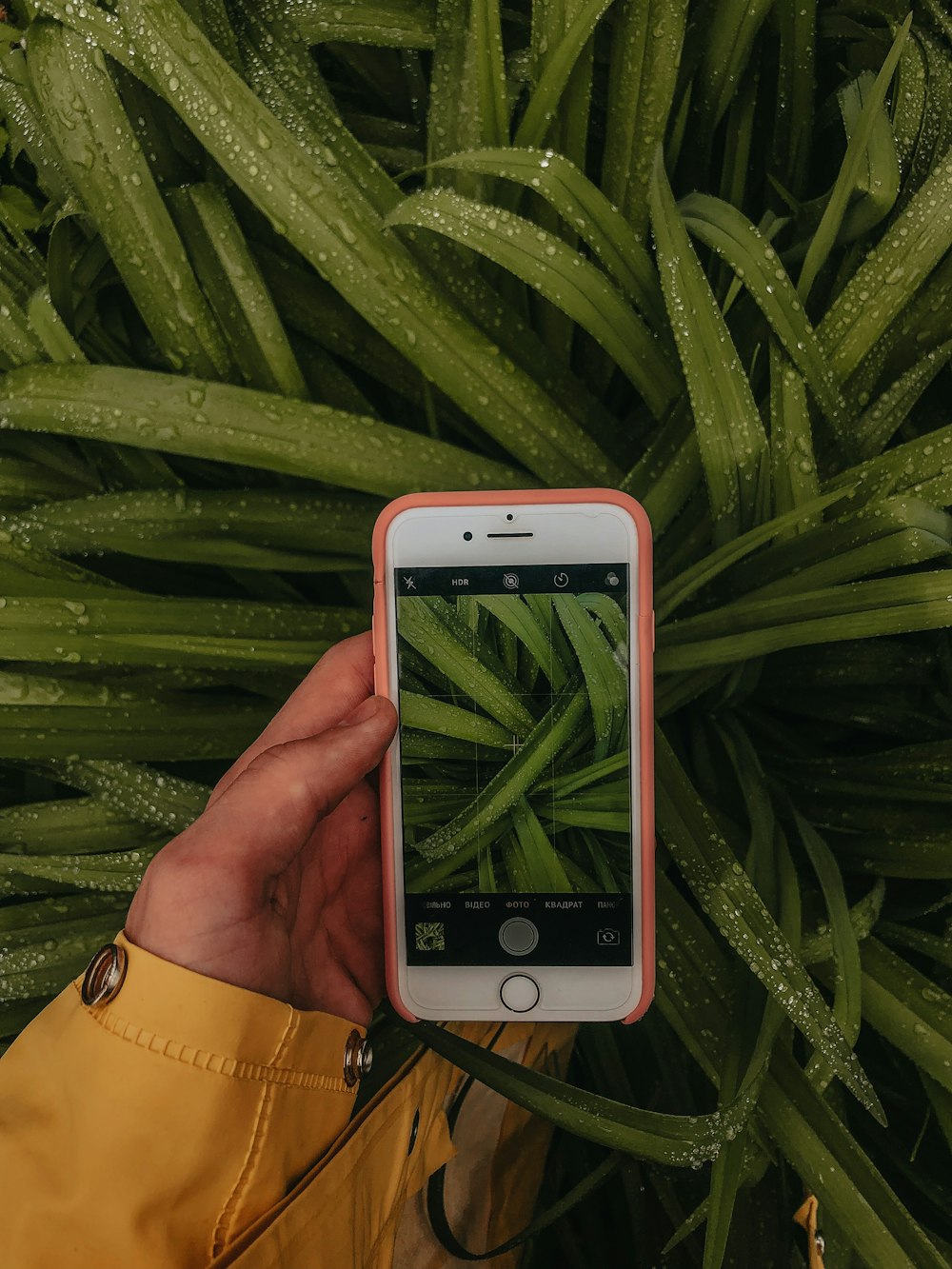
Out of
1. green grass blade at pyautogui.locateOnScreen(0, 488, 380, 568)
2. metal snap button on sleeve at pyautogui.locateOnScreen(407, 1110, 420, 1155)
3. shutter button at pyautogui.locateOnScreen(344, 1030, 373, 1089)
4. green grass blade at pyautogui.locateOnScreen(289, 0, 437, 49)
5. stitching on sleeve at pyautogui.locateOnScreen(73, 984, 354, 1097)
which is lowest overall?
metal snap button on sleeve at pyautogui.locateOnScreen(407, 1110, 420, 1155)

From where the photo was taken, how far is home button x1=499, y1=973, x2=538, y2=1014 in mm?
615

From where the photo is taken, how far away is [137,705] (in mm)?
679

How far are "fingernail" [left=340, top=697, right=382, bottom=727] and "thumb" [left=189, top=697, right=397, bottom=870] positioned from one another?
2 cm

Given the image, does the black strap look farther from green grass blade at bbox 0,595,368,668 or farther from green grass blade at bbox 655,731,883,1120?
green grass blade at bbox 0,595,368,668

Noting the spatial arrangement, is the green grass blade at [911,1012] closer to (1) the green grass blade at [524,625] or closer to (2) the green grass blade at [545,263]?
(1) the green grass blade at [524,625]

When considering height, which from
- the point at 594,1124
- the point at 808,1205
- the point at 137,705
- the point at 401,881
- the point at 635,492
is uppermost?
the point at 635,492

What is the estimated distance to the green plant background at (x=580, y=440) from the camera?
24.4 inches

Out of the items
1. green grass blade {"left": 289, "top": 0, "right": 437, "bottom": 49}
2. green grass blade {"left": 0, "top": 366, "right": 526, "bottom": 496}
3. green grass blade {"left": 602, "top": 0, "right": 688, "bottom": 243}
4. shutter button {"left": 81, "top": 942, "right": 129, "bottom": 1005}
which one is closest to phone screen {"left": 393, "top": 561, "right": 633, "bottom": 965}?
green grass blade {"left": 0, "top": 366, "right": 526, "bottom": 496}

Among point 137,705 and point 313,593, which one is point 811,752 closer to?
point 313,593

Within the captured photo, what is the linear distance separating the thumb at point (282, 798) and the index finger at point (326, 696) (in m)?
0.05

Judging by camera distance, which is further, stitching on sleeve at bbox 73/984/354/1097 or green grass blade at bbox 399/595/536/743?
green grass blade at bbox 399/595/536/743

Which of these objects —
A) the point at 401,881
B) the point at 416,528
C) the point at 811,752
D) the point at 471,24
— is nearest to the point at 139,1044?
the point at 401,881

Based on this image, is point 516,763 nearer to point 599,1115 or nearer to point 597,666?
point 597,666

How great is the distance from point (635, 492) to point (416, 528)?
19cm
